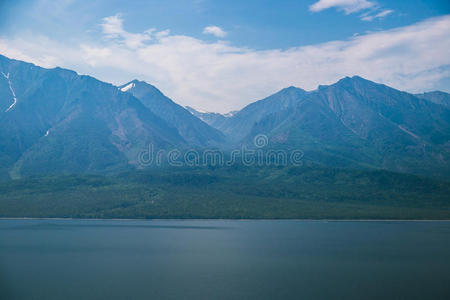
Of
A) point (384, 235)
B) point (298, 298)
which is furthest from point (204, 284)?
point (384, 235)

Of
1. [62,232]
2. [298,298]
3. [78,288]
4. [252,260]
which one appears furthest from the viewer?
[62,232]

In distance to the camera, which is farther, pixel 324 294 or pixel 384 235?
pixel 384 235

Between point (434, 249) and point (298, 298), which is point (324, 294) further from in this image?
point (434, 249)

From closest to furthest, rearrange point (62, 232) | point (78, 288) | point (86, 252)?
point (78, 288) → point (86, 252) → point (62, 232)

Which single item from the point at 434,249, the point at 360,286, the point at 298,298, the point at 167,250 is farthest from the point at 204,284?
the point at 434,249

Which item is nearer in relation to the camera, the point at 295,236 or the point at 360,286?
the point at 360,286

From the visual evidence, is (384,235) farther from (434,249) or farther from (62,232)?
(62,232)

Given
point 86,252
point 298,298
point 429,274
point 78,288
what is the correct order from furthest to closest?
point 86,252 → point 429,274 → point 78,288 → point 298,298
